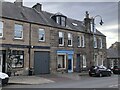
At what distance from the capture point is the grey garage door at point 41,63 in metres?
26.3

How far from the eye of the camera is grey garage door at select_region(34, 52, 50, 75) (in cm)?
2626

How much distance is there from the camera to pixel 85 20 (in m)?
36.4

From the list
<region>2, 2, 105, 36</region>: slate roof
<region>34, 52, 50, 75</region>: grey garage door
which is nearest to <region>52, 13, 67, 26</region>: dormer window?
<region>2, 2, 105, 36</region>: slate roof

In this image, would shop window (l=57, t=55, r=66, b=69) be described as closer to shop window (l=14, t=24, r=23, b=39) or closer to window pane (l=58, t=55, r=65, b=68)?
window pane (l=58, t=55, r=65, b=68)

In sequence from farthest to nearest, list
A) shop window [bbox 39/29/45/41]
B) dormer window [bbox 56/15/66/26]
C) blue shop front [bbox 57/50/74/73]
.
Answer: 1. dormer window [bbox 56/15/66/26]
2. blue shop front [bbox 57/50/74/73]
3. shop window [bbox 39/29/45/41]

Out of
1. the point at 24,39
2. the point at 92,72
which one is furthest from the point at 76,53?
the point at 24,39

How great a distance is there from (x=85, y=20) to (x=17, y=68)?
16552 mm

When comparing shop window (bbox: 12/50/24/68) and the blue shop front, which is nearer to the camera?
shop window (bbox: 12/50/24/68)

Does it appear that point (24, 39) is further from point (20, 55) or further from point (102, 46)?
point (102, 46)

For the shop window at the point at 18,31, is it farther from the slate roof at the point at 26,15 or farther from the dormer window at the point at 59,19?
the dormer window at the point at 59,19

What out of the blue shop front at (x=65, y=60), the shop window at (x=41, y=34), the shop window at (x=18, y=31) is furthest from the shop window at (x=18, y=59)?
the blue shop front at (x=65, y=60)

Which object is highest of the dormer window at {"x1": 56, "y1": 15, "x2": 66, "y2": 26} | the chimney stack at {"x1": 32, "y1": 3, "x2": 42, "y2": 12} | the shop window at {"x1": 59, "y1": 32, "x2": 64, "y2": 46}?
the chimney stack at {"x1": 32, "y1": 3, "x2": 42, "y2": 12}

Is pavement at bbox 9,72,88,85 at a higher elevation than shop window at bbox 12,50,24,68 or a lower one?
lower

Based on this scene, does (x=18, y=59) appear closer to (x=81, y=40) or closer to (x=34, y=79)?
(x=34, y=79)
